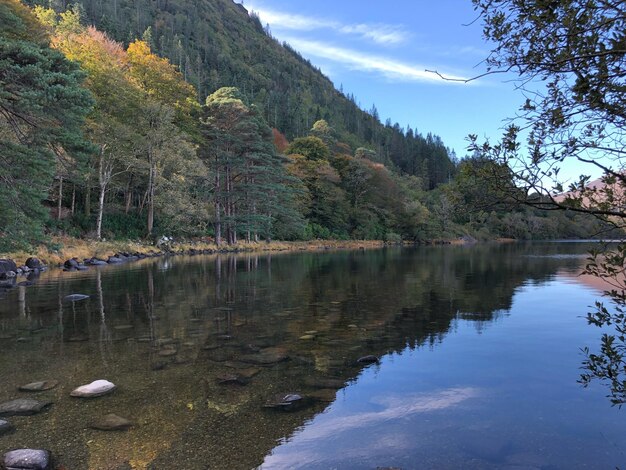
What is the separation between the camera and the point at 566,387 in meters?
5.79

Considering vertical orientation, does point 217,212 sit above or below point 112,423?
above

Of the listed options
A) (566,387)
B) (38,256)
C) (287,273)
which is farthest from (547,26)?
(38,256)

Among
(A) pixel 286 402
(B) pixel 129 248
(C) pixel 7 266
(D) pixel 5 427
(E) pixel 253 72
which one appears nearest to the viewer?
(D) pixel 5 427

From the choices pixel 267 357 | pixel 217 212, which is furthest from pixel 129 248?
pixel 267 357

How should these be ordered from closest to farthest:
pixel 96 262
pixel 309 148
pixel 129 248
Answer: pixel 96 262
pixel 129 248
pixel 309 148

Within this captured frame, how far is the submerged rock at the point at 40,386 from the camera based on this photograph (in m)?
5.29

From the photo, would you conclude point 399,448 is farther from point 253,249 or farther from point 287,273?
point 253,249

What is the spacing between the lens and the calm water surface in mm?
3965

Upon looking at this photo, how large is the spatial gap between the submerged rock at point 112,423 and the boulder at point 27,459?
2.16ft

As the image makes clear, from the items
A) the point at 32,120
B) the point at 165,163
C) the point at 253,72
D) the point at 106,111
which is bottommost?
the point at 32,120

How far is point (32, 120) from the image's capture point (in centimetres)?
1376

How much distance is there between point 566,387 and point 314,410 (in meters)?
3.67

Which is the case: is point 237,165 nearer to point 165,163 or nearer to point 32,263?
point 165,163

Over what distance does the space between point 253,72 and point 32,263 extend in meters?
120
